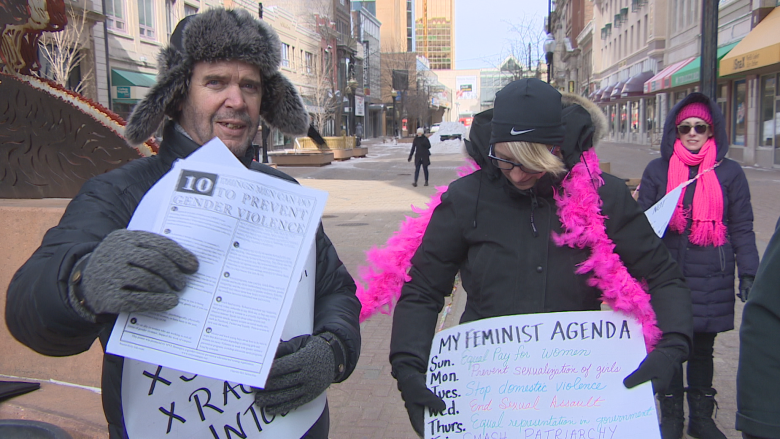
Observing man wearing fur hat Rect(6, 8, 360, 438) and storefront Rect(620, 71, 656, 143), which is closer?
man wearing fur hat Rect(6, 8, 360, 438)

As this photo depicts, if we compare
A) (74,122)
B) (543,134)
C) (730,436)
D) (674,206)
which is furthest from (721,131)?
(74,122)

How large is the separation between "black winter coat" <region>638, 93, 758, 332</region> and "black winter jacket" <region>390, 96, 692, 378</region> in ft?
5.09

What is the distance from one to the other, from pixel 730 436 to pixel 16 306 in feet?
12.5

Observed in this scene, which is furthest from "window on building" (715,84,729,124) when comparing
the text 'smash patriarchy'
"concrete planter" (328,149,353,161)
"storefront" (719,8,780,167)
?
the text 'smash patriarchy'

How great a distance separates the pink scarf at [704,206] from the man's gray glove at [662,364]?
1.70 meters

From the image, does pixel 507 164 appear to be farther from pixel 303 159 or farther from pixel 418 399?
pixel 303 159

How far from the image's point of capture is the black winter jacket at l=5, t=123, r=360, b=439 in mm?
1357

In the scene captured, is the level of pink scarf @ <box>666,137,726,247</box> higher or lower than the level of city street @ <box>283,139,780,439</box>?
higher

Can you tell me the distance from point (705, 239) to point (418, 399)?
2.30 metres

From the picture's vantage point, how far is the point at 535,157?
2.02 metres

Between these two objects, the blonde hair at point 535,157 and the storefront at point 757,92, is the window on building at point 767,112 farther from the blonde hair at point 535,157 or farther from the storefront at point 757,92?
the blonde hair at point 535,157

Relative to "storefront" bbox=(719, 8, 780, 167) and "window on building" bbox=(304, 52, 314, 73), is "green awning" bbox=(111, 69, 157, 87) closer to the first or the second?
"storefront" bbox=(719, 8, 780, 167)

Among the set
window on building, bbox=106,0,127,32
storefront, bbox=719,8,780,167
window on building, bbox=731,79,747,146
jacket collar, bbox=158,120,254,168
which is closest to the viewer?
jacket collar, bbox=158,120,254,168

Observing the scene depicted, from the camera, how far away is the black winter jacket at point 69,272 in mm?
1357
